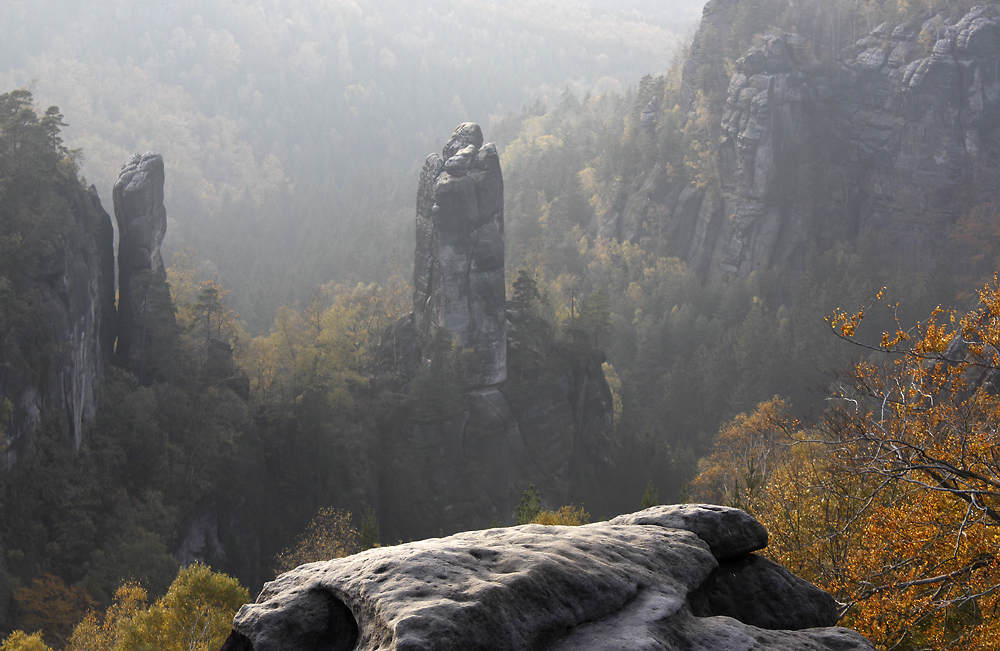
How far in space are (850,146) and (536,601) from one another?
4053 inches

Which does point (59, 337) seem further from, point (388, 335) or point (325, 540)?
point (388, 335)

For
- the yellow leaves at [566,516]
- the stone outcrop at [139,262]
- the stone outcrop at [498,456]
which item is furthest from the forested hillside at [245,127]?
→ the yellow leaves at [566,516]

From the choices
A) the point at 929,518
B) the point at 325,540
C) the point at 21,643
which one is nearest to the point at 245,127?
the point at 325,540

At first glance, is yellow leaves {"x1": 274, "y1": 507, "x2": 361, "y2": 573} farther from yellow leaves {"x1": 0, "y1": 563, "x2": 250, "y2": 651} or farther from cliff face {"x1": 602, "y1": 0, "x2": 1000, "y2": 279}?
cliff face {"x1": 602, "y1": 0, "x2": 1000, "y2": 279}

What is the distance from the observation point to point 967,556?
14062mm

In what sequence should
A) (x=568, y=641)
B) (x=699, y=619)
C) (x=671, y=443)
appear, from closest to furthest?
(x=568, y=641) → (x=699, y=619) → (x=671, y=443)

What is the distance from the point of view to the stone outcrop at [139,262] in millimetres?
52375

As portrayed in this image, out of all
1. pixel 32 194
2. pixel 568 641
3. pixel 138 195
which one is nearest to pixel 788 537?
pixel 568 641

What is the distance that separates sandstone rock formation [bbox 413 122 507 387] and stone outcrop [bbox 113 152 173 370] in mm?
22021

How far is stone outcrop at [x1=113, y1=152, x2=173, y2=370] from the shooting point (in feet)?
172

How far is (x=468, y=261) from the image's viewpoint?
6444 cm

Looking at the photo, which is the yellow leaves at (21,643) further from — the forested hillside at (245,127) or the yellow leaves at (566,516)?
the forested hillside at (245,127)

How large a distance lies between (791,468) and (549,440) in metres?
29.3

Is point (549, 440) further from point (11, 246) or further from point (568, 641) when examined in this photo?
point (568, 641)
